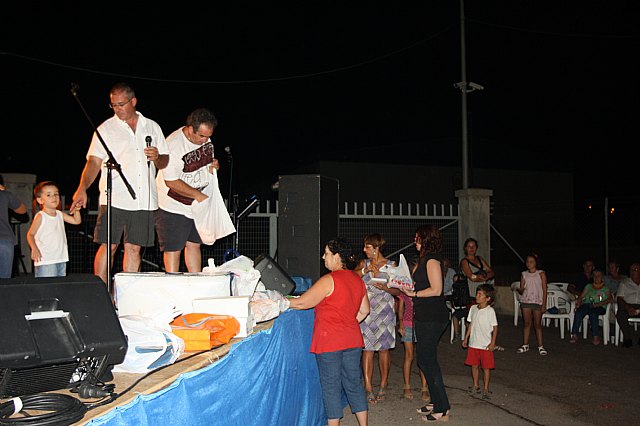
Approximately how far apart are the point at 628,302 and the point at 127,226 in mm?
7715

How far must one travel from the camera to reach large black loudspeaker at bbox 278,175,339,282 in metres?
6.57

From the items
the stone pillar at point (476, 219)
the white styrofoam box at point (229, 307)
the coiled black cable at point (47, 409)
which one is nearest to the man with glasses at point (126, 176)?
the white styrofoam box at point (229, 307)

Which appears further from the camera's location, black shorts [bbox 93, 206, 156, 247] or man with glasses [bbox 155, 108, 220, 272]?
man with glasses [bbox 155, 108, 220, 272]

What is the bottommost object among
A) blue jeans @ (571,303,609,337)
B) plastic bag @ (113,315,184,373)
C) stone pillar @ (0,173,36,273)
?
blue jeans @ (571,303,609,337)

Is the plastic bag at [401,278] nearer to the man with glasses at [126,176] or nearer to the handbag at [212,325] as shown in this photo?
the man with glasses at [126,176]

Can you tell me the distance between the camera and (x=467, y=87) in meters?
13.7

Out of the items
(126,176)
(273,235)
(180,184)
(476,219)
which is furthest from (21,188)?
(476,219)

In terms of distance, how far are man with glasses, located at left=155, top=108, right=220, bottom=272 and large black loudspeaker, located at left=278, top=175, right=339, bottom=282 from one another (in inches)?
66.8

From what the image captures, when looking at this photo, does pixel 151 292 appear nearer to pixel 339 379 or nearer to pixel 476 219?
pixel 339 379

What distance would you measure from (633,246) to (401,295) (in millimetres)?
13576

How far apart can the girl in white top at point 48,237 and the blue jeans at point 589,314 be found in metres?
7.46

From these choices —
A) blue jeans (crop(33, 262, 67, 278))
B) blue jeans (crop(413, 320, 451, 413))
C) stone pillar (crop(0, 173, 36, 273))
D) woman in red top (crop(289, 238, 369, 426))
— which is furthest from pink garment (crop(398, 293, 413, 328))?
stone pillar (crop(0, 173, 36, 273))

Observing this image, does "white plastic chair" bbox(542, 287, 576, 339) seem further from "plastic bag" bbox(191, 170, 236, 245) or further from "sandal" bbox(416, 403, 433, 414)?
"plastic bag" bbox(191, 170, 236, 245)

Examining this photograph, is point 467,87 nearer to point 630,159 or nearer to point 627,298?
point 627,298
